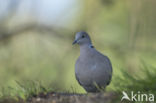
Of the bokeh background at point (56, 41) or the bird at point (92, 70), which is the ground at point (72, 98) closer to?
the bird at point (92, 70)

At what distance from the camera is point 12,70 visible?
845 centimetres

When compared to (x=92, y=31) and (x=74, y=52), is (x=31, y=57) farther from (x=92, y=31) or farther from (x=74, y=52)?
(x=92, y=31)

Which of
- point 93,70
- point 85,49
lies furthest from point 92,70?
point 85,49

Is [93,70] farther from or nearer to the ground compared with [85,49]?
nearer to the ground

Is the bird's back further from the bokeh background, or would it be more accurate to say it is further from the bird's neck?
the bokeh background

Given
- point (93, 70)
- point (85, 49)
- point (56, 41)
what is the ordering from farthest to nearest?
point (56, 41) → point (85, 49) → point (93, 70)

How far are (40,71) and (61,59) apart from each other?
61 cm

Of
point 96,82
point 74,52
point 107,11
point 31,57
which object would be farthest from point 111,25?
point 96,82

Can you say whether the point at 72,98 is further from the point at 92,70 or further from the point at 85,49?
the point at 85,49
